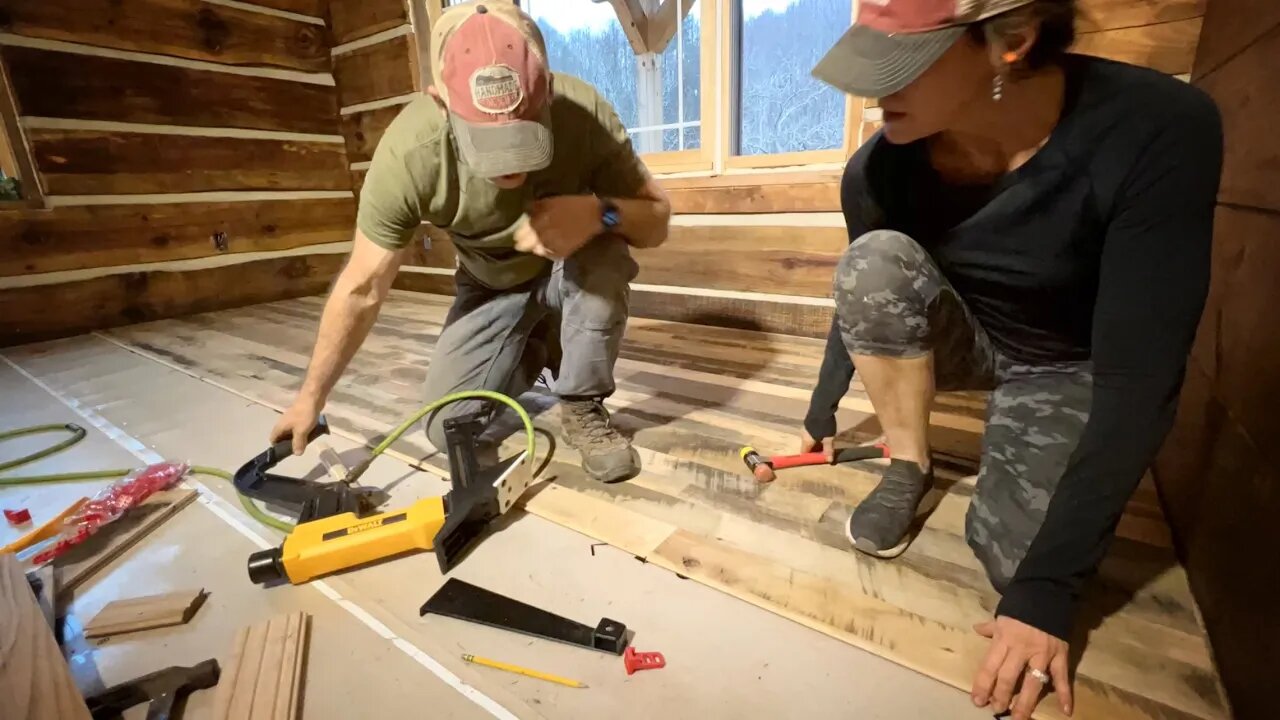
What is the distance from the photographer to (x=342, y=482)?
112 cm

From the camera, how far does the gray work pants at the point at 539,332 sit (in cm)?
127

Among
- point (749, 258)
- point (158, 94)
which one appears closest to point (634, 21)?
point (749, 258)

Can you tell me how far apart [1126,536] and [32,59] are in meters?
3.89

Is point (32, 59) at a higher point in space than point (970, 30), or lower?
higher

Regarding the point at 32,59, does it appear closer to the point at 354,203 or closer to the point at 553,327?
the point at 354,203

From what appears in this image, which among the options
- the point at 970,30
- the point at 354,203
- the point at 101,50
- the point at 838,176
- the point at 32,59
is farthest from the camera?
the point at 354,203

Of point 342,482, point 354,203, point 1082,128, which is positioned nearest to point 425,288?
point 354,203

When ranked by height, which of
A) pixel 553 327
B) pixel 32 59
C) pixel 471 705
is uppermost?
pixel 32 59

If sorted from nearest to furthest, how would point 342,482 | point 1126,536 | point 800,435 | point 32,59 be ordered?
point 1126,536
point 342,482
point 800,435
point 32,59

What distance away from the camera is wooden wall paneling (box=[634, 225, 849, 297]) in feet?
6.81

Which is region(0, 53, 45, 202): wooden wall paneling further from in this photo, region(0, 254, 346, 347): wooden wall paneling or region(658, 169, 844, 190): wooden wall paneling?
region(658, 169, 844, 190): wooden wall paneling

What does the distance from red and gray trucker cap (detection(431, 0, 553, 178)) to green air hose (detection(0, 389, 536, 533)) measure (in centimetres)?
42

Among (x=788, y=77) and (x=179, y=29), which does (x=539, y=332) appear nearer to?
(x=788, y=77)

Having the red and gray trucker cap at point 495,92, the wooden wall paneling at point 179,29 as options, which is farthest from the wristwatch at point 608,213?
the wooden wall paneling at point 179,29
